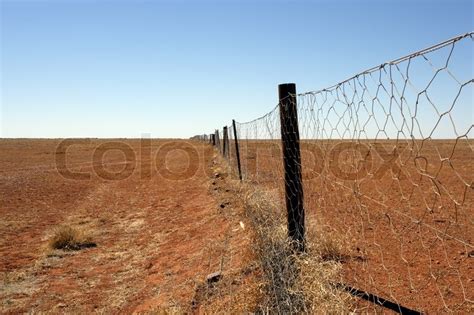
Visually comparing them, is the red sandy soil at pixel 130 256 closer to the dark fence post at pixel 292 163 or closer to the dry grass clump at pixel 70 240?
the dry grass clump at pixel 70 240

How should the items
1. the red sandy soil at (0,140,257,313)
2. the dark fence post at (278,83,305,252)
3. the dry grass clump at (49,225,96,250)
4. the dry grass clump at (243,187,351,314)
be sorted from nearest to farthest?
the dry grass clump at (243,187,351,314) < the dark fence post at (278,83,305,252) < the red sandy soil at (0,140,257,313) < the dry grass clump at (49,225,96,250)

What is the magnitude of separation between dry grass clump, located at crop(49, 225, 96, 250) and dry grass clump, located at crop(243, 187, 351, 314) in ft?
12.1

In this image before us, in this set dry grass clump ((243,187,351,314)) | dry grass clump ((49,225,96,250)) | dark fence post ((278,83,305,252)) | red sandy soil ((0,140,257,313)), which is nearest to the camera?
dry grass clump ((243,187,351,314))

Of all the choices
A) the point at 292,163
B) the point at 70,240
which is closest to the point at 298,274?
the point at 292,163

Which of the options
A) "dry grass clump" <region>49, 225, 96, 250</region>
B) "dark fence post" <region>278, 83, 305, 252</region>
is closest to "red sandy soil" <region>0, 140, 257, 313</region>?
"dry grass clump" <region>49, 225, 96, 250</region>

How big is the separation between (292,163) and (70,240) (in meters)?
4.62

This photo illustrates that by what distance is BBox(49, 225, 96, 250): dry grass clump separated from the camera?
275 inches

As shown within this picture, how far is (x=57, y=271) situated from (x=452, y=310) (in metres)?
4.96

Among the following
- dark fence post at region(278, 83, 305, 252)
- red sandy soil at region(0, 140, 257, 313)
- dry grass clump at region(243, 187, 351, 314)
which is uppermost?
dark fence post at region(278, 83, 305, 252)

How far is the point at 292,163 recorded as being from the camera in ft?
13.8

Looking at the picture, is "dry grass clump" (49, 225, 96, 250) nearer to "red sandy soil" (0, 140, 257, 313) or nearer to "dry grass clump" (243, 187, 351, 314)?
"red sandy soil" (0, 140, 257, 313)

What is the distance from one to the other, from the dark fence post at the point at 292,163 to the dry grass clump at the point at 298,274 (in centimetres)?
15

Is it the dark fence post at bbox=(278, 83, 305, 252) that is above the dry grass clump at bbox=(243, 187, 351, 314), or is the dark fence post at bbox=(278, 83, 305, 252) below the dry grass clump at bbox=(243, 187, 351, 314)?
above

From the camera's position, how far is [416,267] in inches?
161
